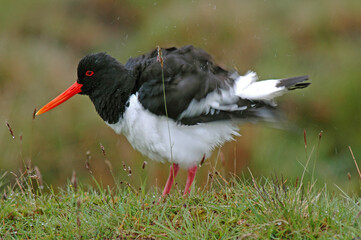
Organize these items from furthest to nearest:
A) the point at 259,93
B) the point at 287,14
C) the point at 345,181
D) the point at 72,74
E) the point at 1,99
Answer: the point at 287,14
the point at 72,74
the point at 1,99
the point at 345,181
the point at 259,93

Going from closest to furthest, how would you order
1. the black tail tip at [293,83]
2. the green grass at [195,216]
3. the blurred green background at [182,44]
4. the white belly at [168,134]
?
the green grass at [195,216] < the black tail tip at [293,83] < the white belly at [168,134] < the blurred green background at [182,44]

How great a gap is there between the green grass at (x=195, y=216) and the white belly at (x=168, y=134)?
1.59 ft

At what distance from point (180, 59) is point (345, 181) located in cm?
329

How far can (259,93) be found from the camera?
174 inches

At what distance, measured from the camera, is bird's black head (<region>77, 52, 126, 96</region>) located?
4734 mm

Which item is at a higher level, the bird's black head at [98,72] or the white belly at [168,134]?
the bird's black head at [98,72]

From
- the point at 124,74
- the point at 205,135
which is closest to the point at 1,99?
the point at 124,74

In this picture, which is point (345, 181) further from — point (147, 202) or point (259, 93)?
point (147, 202)

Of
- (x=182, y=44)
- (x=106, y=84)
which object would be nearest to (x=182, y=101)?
(x=106, y=84)

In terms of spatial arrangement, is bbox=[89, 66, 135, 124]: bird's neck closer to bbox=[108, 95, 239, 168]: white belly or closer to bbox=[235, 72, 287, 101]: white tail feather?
bbox=[108, 95, 239, 168]: white belly

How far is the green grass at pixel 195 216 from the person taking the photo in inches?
131

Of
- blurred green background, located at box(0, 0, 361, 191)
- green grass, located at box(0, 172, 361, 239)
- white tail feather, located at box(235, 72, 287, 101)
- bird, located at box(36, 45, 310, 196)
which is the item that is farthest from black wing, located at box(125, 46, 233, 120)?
blurred green background, located at box(0, 0, 361, 191)

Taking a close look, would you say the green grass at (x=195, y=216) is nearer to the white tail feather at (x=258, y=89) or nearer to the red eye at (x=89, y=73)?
the white tail feather at (x=258, y=89)

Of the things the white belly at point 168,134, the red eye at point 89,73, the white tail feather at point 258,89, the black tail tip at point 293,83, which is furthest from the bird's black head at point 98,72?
the black tail tip at point 293,83
